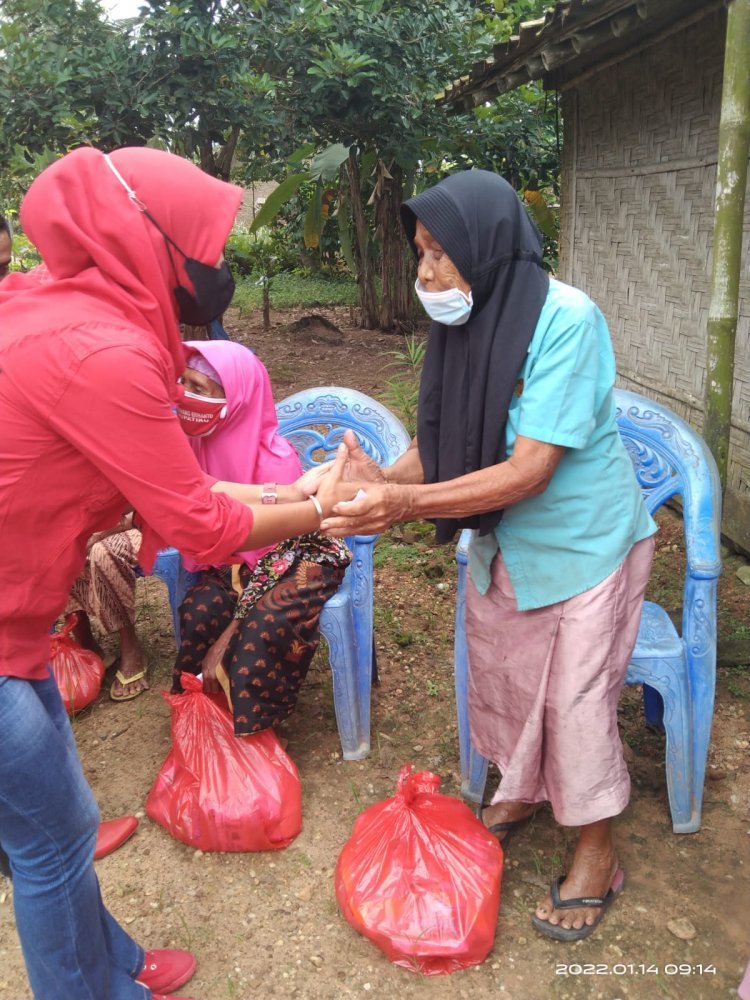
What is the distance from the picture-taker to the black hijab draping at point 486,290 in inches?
75.7

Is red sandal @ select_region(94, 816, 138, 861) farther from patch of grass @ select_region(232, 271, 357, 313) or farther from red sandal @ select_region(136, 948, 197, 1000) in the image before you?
patch of grass @ select_region(232, 271, 357, 313)

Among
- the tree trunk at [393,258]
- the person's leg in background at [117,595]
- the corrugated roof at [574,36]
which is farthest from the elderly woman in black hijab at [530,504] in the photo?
the tree trunk at [393,258]

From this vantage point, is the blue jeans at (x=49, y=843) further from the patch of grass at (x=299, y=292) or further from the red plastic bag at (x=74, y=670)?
the patch of grass at (x=299, y=292)

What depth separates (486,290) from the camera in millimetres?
1990

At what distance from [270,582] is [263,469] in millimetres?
444

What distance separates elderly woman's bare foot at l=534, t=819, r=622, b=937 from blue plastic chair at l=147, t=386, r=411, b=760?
928 mm

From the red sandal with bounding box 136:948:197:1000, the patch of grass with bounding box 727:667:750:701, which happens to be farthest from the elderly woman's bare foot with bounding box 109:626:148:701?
the patch of grass with bounding box 727:667:750:701

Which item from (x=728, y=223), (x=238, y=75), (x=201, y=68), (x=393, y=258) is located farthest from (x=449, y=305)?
(x=393, y=258)

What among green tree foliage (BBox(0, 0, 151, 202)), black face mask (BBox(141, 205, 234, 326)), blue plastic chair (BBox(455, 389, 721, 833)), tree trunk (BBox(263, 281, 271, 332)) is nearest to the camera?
black face mask (BBox(141, 205, 234, 326))

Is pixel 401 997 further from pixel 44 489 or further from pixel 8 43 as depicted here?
pixel 8 43

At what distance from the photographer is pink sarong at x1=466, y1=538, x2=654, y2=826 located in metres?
2.12

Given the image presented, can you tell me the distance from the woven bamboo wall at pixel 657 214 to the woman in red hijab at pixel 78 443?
10.8ft

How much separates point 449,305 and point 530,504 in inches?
A: 21.6

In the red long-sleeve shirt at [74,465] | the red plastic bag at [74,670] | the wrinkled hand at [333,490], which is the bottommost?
the red plastic bag at [74,670]
